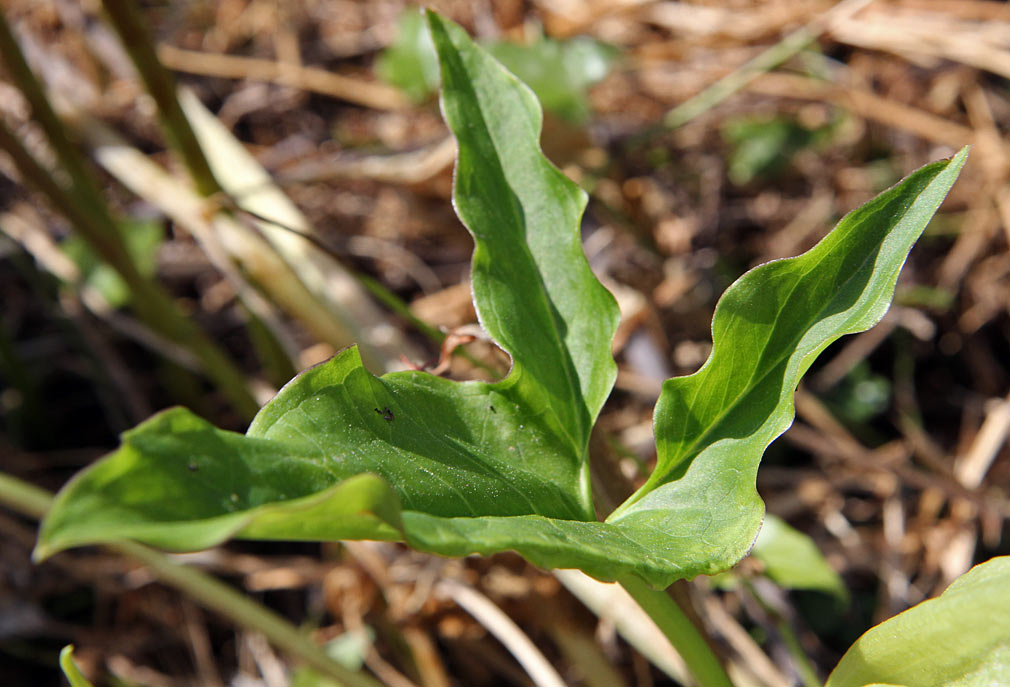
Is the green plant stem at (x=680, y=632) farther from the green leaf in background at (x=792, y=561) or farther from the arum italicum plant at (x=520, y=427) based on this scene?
the green leaf in background at (x=792, y=561)

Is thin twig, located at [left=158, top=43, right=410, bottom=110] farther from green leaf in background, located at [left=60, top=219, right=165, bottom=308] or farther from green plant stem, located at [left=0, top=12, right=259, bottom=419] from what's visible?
green plant stem, located at [left=0, top=12, right=259, bottom=419]

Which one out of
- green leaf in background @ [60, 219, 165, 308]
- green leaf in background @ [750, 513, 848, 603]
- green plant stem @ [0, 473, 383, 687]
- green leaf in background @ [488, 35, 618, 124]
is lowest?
green leaf in background @ [750, 513, 848, 603]

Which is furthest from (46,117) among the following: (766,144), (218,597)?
(766,144)

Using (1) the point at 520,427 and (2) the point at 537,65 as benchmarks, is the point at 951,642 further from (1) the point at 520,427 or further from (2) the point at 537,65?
(2) the point at 537,65

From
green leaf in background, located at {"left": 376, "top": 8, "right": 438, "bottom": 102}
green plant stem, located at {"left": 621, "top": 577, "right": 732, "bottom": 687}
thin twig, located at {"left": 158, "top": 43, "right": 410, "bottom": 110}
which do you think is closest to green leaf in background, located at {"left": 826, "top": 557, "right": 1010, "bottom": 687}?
green plant stem, located at {"left": 621, "top": 577, "right": 732, "bottom": 687}

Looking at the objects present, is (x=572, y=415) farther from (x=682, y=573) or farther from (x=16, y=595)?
(x=16, y=595)


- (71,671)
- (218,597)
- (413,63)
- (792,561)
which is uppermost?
(413,63)
